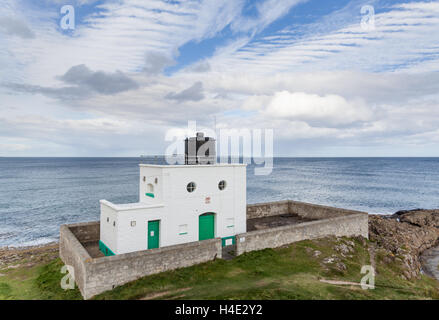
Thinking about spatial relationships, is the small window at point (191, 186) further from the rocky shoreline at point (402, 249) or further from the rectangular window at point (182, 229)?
the rocky shoreline at point (402, 249)

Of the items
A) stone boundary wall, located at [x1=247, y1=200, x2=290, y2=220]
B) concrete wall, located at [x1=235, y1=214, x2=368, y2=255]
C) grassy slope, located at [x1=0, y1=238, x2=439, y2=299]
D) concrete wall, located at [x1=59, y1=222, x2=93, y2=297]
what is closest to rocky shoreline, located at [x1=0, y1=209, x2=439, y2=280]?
grassy slope, located at [x1=0, y1=238, x2=439, y2=299]

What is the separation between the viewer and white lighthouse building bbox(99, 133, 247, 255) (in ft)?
47.6

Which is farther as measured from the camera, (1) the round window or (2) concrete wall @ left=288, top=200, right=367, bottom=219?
(2) concrete wall @ left=288, top=200, right=367, bottom=219

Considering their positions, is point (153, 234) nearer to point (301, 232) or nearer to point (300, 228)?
point (300, 228)

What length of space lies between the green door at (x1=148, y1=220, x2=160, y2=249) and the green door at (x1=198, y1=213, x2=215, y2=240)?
267 centimetres

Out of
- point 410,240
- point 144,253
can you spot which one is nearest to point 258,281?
point 144,253

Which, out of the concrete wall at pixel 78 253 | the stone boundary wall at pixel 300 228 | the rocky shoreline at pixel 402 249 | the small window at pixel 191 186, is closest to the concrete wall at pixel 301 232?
the stone boundary wall at pixel 300 228

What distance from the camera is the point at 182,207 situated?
15891 millimetres

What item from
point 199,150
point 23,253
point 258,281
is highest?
point 199,150

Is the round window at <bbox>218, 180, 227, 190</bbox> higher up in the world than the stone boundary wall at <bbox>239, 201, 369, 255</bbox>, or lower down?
higher up

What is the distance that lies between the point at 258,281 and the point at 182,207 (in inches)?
238

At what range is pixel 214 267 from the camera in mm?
13875

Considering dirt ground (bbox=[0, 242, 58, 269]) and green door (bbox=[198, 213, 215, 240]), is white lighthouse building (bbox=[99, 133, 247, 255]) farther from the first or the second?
dirt ground (bbox=[0, 242, 58, 269])
